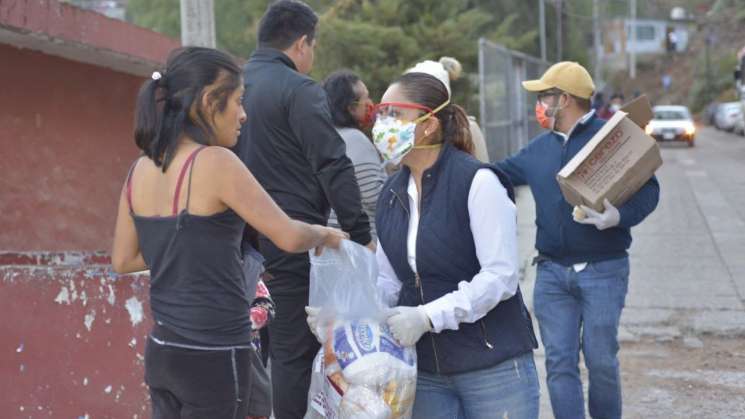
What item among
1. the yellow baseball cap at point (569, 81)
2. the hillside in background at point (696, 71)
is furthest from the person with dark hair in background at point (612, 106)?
the hillside in background at point (696, 71)

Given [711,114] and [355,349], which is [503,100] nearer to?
[355,349]

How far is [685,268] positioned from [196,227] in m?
8.76

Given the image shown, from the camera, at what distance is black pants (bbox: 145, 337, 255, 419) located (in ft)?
10.5

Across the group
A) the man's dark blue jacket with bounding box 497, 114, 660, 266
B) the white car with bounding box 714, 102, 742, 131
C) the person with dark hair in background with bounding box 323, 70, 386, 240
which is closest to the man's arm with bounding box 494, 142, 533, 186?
the man's dark blue jacket with bounding box 497, 114, 660, 266

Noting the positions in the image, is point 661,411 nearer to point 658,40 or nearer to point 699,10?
point 699,10

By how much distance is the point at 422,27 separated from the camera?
76.4ft

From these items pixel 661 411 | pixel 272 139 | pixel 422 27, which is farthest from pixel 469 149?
pixel 422 27

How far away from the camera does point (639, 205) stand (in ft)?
16.3

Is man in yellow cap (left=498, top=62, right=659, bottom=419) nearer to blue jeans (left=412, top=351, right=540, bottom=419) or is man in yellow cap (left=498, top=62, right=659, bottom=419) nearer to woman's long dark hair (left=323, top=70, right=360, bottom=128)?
woman's long dark hair (left=323, top=70, right=360, bottom=128)

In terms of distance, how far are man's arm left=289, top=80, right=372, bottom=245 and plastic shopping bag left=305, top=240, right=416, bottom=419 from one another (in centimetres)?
87

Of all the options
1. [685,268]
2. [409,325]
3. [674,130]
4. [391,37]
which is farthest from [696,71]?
[409,325]

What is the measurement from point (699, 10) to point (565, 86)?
256 feet

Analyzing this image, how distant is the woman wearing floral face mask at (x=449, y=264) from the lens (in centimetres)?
335

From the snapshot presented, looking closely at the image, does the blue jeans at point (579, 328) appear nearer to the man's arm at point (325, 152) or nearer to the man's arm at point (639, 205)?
the man's arm at point (639, 205)
